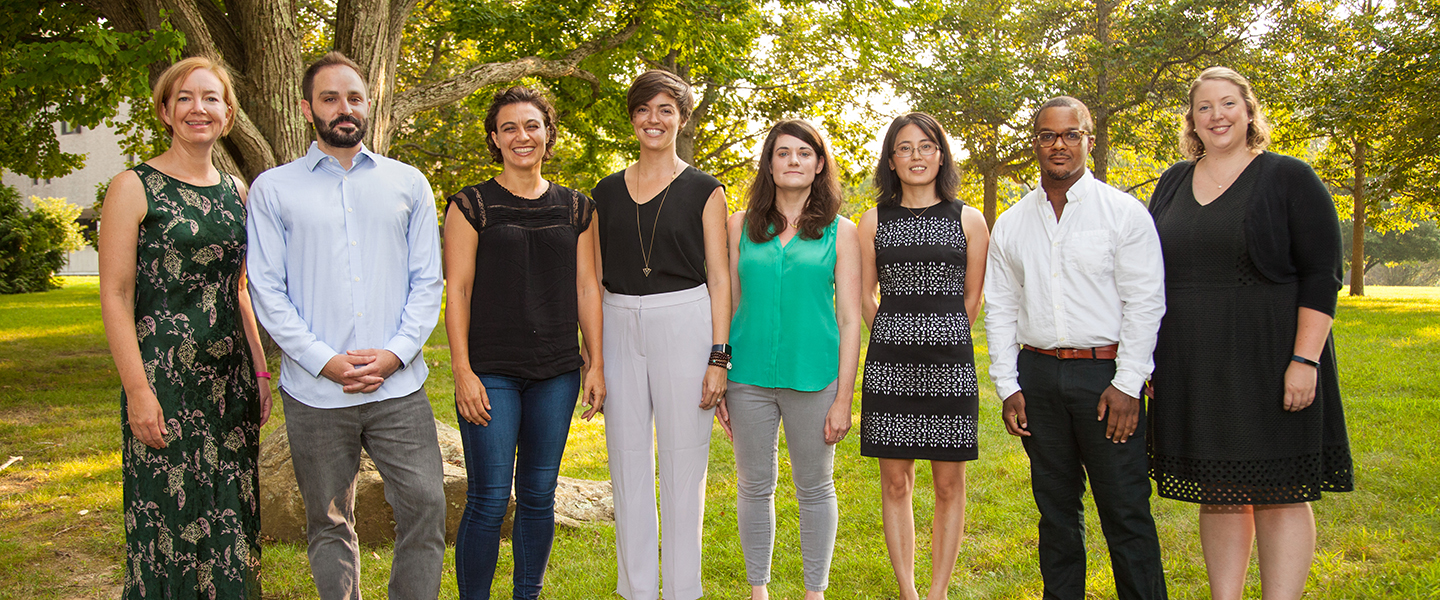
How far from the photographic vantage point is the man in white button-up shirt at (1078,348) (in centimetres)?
324

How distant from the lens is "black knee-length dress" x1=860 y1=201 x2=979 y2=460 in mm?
3594

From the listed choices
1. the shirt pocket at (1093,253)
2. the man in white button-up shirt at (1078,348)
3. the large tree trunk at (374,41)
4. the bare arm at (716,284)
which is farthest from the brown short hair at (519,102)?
the large tree trunk at (374,41)

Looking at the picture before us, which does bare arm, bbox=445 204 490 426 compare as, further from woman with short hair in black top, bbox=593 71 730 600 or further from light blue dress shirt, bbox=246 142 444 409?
woman with short hair in black top, bbox=593 71 730 600

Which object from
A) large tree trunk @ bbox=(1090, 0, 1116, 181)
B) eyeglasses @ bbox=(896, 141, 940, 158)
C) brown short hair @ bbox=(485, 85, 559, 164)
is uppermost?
A: large tree trunk @ bbox=(1090, 0, 1116, 181)

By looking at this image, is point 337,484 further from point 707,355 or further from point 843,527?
point 843,527

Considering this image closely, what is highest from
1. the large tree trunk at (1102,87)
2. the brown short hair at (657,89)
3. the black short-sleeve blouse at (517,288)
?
the large tree trunk at (1102,87)

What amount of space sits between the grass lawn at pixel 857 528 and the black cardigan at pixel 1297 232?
1.65 m

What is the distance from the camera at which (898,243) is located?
12.0 feet

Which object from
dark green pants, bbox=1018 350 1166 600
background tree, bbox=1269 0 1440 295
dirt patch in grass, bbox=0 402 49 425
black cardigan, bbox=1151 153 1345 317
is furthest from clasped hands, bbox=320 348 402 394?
background tree, bbox=1269 0 1440 295

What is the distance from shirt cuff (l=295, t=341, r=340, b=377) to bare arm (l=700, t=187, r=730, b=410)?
144 centimetres

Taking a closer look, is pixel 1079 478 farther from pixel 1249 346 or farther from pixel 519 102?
pixel 519 102

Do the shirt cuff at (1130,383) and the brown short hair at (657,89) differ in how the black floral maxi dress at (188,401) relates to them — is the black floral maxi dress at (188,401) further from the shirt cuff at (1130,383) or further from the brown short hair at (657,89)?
the shirt cuff at (1130,383)

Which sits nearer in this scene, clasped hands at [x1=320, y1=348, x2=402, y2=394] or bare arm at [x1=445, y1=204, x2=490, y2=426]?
clasped hands at [x1=320, y1=348, x2=402, y2=394]

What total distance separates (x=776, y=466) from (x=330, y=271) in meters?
1.93
